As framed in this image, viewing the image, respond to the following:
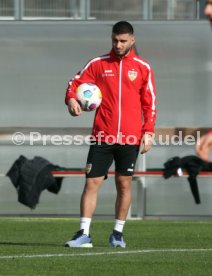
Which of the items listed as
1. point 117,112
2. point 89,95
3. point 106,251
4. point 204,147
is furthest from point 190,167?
point 204,147

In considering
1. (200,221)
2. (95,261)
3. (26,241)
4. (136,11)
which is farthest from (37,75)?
(95,261)

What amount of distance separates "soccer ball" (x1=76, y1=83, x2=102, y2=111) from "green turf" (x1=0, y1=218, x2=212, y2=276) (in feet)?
3.96

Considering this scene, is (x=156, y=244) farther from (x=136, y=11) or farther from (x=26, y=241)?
(x=136, y=11)

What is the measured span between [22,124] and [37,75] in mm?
742

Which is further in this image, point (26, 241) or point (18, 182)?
point (18, 182)

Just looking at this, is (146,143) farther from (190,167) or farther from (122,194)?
(190,167)

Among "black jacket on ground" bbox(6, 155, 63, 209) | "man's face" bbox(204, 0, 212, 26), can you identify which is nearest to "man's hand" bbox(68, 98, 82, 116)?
"man's face" bbox(204, 0, 212, 26)

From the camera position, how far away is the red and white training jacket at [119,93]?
996cm

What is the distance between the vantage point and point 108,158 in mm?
10047

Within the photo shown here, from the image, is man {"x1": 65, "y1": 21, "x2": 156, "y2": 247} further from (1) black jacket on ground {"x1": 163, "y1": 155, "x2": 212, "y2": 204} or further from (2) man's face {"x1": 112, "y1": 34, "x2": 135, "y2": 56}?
(1) black jacket on ground {"x1": 163, "y1": 155, "x2": 212, "y2": 204}

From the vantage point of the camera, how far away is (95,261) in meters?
8.37

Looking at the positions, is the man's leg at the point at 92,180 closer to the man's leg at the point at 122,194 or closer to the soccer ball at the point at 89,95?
the man's leg at the point at 122,194

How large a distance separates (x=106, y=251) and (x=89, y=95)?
4.58 ft

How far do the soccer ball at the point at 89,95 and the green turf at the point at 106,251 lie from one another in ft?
3.96
